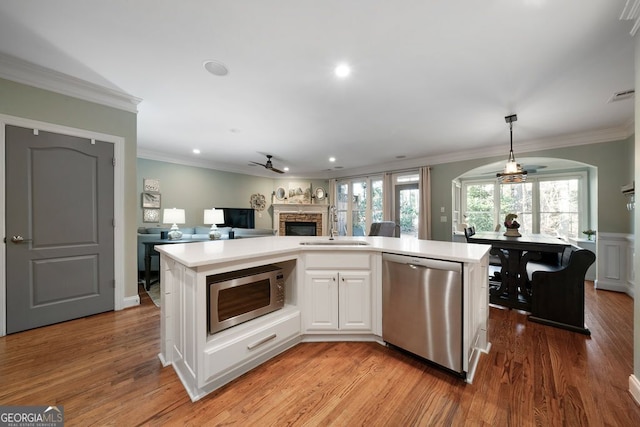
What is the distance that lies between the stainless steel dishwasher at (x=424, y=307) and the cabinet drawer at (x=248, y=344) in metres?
0.82

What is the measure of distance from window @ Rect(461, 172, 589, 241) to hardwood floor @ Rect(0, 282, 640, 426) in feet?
12.7

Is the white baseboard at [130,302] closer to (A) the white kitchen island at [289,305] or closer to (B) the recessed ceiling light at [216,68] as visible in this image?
(A) the white kitchen island at [289,305]

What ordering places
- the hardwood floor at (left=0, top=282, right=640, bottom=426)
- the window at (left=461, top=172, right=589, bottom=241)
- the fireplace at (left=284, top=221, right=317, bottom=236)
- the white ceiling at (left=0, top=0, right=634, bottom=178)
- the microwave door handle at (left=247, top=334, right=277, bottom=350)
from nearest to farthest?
the hardwood floor at (left=0, top=282, right=640, bottom=426), the white ceiling at (left=0, top=0, right=634, bottom=178), the microwave door handle at (left=247, top=334, right=277, bottom=350), the window at (left=461, top=172, right=589, bottom=241), the fireplace at (left=284, top=221, right=317, bottom=236)

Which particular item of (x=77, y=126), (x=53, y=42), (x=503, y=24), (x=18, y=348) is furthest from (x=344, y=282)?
(x=77, y=126)

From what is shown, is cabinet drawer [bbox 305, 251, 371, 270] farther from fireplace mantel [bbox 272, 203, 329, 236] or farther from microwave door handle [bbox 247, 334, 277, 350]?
fireplace mantel [bbox 272, 203, 329, 236]

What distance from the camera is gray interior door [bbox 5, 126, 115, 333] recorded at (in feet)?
7.59

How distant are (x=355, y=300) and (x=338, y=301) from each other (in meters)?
0.15

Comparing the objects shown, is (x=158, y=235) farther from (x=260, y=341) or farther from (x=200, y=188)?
(x=260, y=341)

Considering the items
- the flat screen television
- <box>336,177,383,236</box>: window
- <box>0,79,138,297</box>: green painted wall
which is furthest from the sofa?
<box>336,177,383,236</box>: window

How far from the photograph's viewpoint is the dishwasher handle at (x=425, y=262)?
1.69m

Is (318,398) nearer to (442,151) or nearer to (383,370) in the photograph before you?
(383,370)

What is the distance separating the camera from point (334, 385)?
166 centimetres

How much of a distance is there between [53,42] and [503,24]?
342 centimetres

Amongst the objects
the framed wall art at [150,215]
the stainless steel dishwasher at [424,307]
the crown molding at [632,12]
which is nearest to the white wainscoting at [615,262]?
the crown molding at [632,12]
